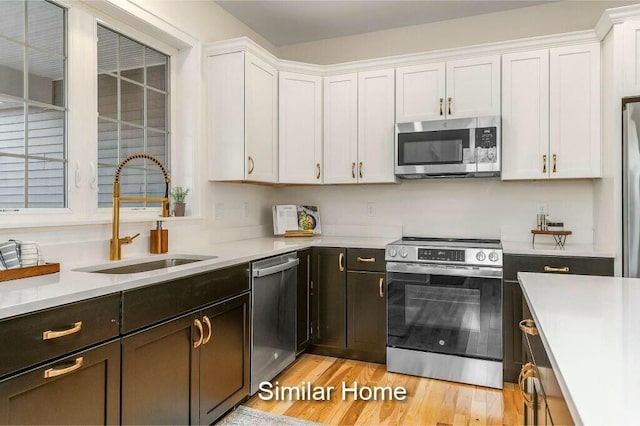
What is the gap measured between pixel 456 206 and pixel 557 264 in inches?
37.9

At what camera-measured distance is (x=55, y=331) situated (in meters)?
1.33

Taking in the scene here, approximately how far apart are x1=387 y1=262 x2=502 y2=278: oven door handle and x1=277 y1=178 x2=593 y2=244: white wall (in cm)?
70

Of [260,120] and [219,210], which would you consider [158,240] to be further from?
[260,120]

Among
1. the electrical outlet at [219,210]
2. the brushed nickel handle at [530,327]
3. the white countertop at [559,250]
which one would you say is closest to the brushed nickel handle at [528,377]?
the brushed nickel handle at [530,327]

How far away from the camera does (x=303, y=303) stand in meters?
3.05

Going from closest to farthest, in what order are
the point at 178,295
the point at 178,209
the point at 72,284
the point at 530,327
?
the point at 530,327
the point at 72,284
the point at 178,295
the point at 178,209

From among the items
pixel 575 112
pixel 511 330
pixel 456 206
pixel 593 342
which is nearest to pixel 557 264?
pixel 511 330

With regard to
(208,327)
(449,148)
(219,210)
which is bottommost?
(208,327)

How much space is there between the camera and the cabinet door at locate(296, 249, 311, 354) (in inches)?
118

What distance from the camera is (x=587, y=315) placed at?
1.12 metres

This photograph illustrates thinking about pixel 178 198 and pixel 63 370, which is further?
pixel 178 198

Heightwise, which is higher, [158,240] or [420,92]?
[420,92]

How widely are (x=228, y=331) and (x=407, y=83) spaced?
229cm

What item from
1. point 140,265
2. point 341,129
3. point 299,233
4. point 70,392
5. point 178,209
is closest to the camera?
point 70,392
